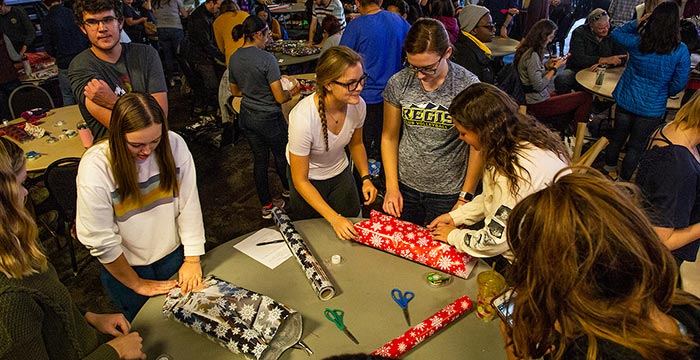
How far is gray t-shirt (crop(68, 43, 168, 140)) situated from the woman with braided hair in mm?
884

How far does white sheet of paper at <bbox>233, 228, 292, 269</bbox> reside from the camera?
184cm

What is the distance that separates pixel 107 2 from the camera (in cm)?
217

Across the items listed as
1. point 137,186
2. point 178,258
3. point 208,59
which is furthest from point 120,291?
point 208,59

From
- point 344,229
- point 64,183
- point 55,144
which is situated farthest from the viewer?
point 55,144

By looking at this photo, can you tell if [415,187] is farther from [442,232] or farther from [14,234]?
[14,234]

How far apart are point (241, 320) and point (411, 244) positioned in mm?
729

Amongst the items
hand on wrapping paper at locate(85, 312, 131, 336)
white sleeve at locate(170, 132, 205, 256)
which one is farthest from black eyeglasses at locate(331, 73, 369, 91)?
hand on wrapping paper at locate(85, 312, 131, 336)

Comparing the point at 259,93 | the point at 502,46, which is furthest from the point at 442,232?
the point at 502,46

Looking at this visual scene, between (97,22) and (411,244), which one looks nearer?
(411,244)

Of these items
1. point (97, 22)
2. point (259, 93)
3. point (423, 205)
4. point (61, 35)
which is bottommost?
point (423, 205)

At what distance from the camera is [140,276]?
1.84 meters

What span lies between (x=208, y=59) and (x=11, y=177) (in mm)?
4323

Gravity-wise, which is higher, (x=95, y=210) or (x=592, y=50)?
(x=95, y=210)

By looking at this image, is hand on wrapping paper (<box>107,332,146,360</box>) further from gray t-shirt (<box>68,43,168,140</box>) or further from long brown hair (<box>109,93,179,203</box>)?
gray t-shirt (<box>68,43,168,140</box>)
